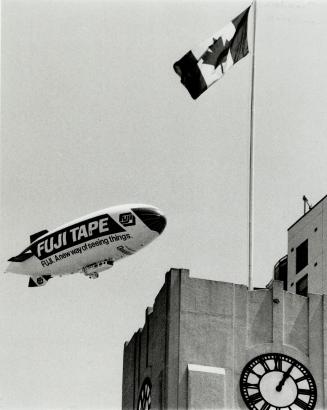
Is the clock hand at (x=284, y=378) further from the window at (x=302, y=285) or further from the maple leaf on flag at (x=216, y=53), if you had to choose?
the window at (x=302, y=285)

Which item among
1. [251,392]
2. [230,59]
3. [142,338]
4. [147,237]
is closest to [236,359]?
[251,392]

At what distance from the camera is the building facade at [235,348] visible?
61.4 meters

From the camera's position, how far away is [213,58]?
66.8 m

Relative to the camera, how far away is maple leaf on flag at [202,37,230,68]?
219 ft

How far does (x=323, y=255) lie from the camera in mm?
94312

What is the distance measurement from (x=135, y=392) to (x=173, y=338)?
252 inches

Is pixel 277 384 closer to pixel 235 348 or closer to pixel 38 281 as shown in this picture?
pixel 235 348

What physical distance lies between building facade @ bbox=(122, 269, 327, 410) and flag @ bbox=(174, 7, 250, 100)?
25.4ft

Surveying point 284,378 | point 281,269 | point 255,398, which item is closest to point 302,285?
point 281,269

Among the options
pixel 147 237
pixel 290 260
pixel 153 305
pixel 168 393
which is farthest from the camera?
pixel 290 260

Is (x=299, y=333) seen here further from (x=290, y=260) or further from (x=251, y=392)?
(x=290, y=260)

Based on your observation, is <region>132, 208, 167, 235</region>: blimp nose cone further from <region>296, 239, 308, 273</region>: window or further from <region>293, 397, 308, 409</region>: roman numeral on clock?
<region>293, 397, 308, 409</region>: roman numeral on clock

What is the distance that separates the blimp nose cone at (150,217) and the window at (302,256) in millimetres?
16246

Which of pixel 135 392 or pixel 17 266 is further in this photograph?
pixel 17 266
